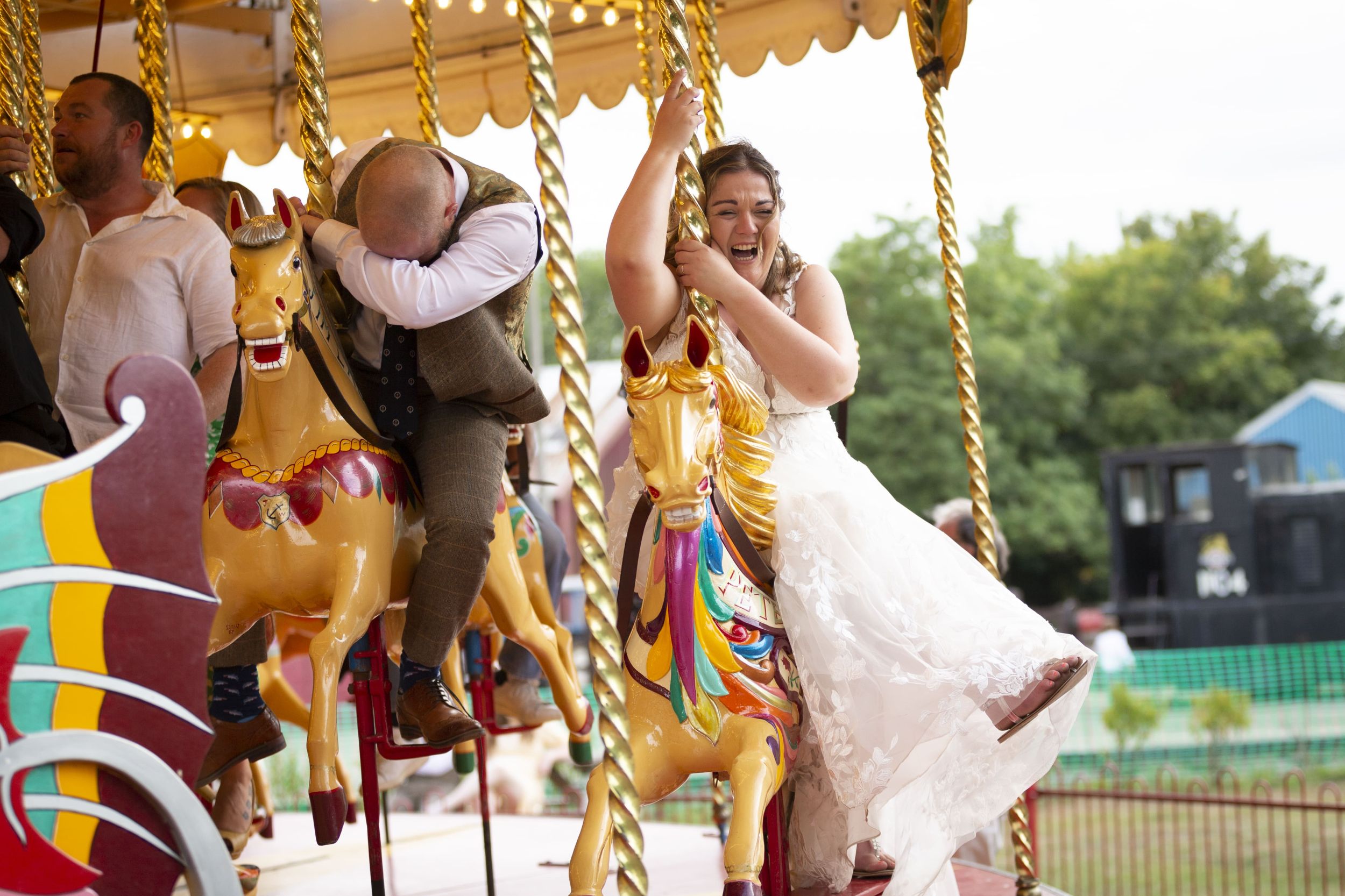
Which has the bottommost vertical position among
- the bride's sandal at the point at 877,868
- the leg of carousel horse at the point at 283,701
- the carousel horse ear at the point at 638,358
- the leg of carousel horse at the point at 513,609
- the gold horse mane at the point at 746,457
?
the bride's sandal at the point at 877,868

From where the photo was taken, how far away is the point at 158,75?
4.22 m

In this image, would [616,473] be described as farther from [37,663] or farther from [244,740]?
[37,663]

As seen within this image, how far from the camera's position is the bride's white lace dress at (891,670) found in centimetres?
254

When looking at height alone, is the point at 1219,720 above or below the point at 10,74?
below

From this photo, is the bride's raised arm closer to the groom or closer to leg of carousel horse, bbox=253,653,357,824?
the groom

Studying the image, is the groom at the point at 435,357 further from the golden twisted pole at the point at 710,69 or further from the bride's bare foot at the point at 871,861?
the bride's bare foot at the point at 871,861

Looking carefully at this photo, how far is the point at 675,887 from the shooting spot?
402 cm

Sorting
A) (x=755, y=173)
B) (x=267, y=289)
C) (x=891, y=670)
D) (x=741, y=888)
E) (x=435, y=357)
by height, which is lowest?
(x=741, y=888)

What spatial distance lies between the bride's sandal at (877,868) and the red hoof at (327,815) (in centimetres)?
129

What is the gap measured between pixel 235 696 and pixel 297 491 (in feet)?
2.12

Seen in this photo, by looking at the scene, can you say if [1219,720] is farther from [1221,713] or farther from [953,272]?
[953,272]

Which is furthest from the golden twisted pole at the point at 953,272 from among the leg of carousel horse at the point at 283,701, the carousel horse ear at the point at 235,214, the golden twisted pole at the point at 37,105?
the golden twisted pole at the point at 37,105

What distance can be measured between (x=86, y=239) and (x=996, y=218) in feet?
127

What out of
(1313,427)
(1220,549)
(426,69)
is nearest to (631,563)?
(426,69)
